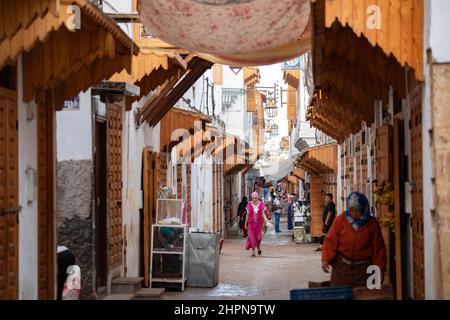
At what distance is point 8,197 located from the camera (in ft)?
25.4

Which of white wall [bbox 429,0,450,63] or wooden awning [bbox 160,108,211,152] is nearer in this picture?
white wall [bbox 429,0,450,63]

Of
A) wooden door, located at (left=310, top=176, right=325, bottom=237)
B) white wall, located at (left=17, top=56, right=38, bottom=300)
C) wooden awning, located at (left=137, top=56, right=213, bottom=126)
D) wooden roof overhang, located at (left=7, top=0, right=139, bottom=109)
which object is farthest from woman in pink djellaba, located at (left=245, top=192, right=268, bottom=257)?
white wall, located at (left=17, top=56, right=38, bottom=300)

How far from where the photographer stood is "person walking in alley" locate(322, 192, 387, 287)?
9.41 metres

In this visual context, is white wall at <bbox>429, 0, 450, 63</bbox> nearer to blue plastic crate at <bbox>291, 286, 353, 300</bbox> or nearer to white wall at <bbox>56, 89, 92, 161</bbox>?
blue plastic crate at <bbox>291, 286, 353, 300</bbox>

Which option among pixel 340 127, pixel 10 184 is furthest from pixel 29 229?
pixel 340 127

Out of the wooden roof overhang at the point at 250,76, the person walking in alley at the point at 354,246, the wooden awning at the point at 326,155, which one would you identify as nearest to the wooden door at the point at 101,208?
the person walking in alley at the point at 354,246

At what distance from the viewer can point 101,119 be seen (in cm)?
1245

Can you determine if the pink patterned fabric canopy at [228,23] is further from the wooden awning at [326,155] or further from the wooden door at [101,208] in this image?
the wooden awning at [326,155]

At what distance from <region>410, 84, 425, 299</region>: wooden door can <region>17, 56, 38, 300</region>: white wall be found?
11.5 ft

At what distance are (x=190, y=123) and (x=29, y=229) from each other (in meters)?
9.45

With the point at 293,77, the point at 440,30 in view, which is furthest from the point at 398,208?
the point at 293,77

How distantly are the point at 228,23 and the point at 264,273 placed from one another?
10228 mm

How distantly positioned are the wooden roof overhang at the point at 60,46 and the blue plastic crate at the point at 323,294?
8.70 feet

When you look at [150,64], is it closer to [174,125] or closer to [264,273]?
[174,125]
